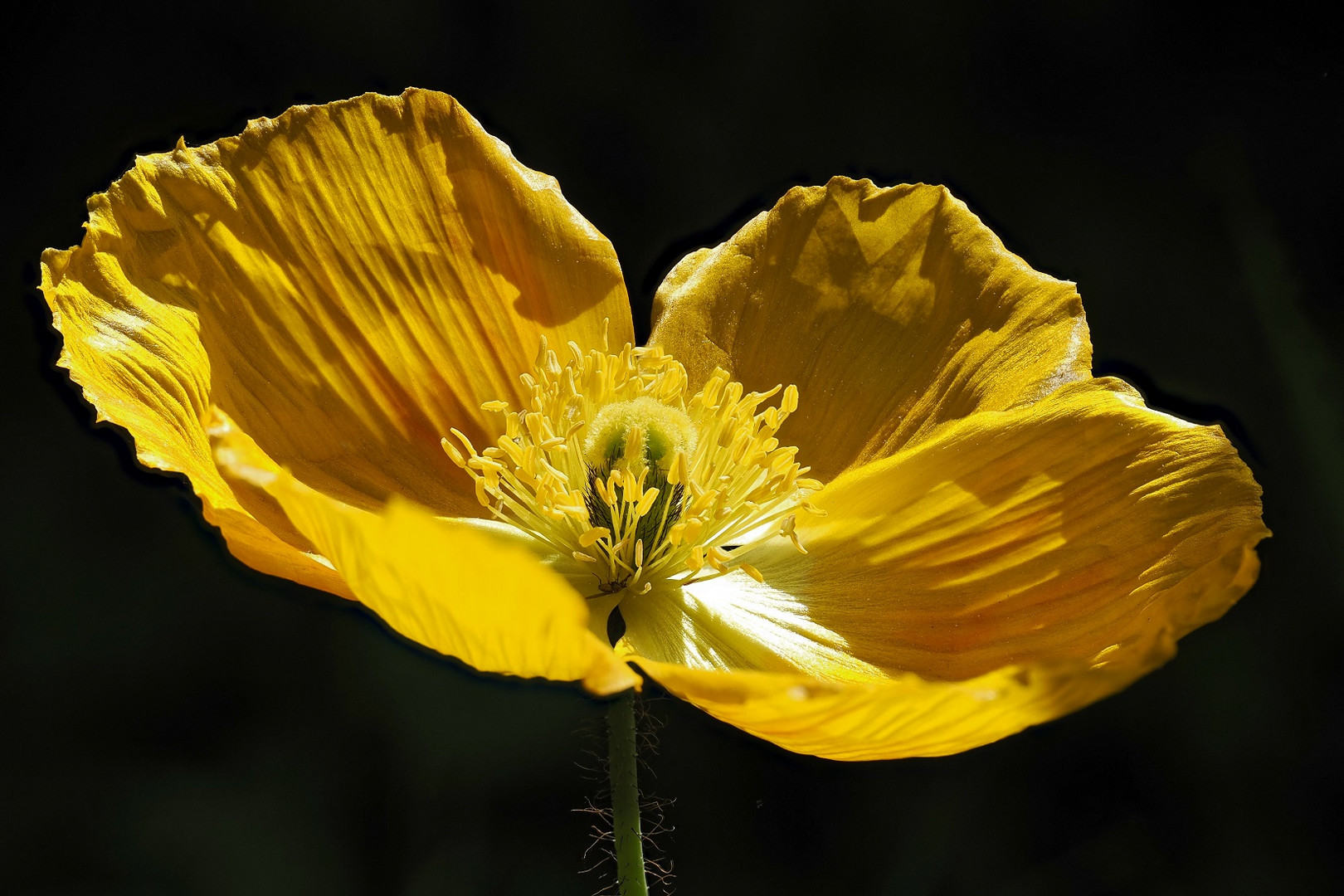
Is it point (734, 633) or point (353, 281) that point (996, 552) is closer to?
point (734, 633)

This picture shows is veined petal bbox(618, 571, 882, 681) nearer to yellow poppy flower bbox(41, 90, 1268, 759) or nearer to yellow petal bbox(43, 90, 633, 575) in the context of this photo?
yellow poppy flower bbox(41, 90, 1268, 759)

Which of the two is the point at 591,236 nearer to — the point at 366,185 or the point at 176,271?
the point at 366,185

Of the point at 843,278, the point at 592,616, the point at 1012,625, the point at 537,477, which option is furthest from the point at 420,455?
the point at 1012,625

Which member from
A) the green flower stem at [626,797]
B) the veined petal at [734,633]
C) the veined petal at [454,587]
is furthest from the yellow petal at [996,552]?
the veined petal at [454,587]

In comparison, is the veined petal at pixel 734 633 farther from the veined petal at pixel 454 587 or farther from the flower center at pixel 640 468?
the veined petal at pixel 454 587

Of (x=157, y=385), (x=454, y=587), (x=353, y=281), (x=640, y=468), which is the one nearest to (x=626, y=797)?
(x=454, y=587)

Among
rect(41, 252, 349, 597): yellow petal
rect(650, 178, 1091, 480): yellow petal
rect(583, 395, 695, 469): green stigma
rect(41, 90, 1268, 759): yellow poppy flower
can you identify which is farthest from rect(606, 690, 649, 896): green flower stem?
rect(650, 178, 1091, 480): yellow petal

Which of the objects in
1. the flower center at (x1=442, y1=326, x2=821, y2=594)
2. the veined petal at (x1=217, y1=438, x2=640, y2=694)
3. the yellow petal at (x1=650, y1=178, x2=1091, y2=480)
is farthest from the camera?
the yellow petal at (x1=650, y1=178, x2=1091, y2=480)
